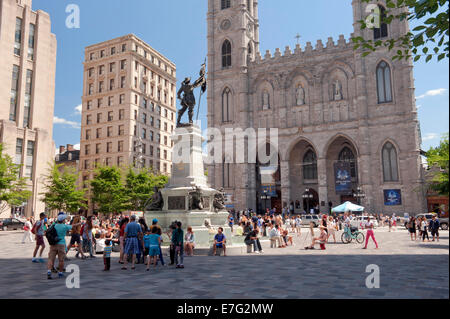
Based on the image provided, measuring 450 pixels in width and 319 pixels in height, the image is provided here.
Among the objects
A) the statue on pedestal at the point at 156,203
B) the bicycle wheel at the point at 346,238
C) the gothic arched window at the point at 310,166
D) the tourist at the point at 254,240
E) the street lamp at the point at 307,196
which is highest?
the gothic arched window at the point at 310,166

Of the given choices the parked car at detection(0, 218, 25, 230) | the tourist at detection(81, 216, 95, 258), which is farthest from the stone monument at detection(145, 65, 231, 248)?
the parked car at detection(0, 218, 25, 230)

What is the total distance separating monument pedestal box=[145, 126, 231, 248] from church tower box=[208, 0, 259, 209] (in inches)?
1352

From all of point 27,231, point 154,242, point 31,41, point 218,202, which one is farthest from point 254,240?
point 31,41

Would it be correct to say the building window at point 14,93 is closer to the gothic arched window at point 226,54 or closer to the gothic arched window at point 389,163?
the gothic arched window at point 226,54

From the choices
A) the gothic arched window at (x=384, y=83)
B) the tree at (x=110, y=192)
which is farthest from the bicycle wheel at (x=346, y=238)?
the gothic arched window at (x=384, y=83)

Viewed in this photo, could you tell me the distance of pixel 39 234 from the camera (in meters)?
12.4

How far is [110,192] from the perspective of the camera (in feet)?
141

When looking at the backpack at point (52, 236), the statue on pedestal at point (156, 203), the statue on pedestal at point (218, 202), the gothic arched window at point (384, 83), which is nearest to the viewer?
the backpack at point (52, 236)

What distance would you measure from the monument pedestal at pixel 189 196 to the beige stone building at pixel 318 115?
3323 centimetres

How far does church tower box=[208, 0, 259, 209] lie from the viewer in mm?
52719

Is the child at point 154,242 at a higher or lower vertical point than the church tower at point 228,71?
lower

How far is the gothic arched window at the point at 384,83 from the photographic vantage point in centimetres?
4559

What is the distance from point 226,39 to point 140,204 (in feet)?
95.6

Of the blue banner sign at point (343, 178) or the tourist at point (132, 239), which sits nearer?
the tourist at point (132, 239)
